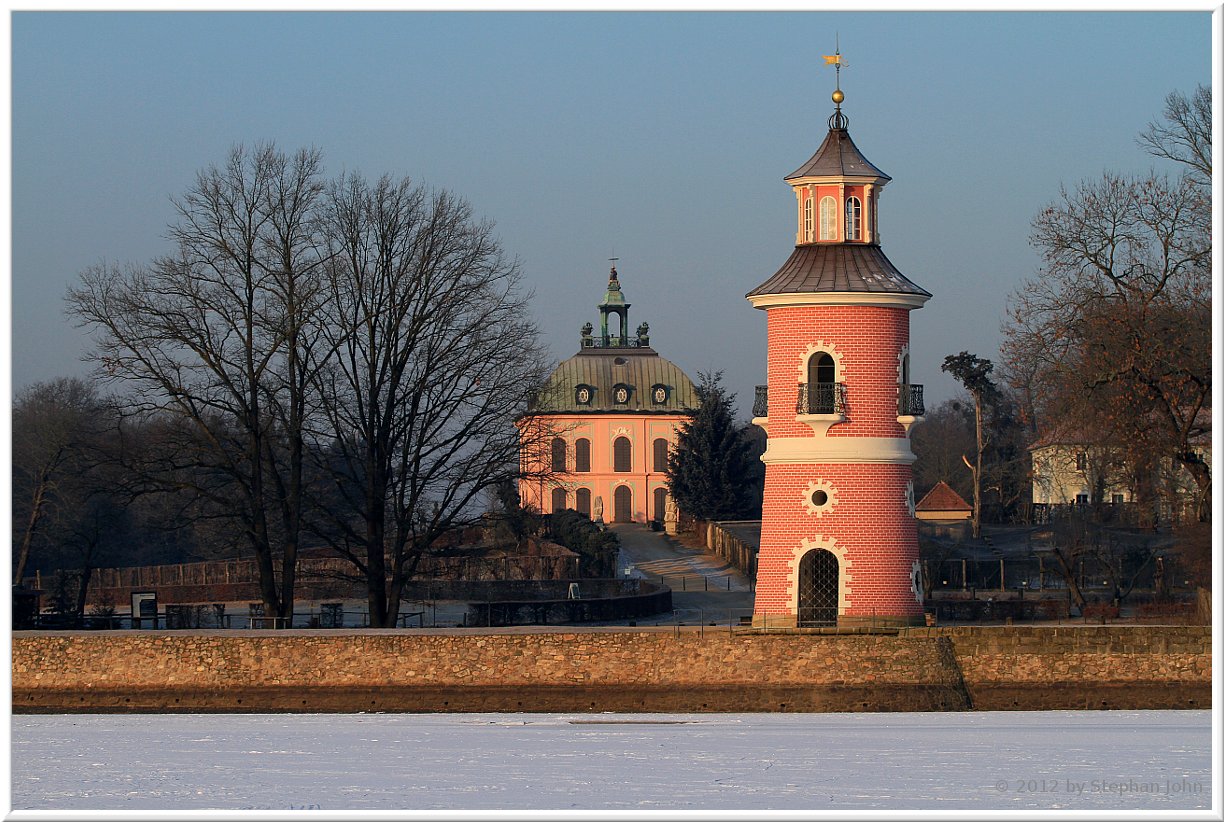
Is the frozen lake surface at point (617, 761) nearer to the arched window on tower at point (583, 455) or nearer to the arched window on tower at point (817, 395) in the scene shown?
the arched window on tower at point (817, 395)

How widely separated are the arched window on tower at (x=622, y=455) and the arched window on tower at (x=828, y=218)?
52191 millimetres

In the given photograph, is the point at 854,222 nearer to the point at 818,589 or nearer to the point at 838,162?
the point at 838,162

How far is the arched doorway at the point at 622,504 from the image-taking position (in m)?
84.1

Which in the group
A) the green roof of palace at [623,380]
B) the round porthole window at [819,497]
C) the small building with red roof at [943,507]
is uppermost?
the green roof of palace at [623,380]

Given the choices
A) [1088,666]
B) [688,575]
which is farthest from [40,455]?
[1088,666]

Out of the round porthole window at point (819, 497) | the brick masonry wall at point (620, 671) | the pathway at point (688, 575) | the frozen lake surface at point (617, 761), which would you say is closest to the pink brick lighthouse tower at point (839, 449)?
the round porthole window at point (819, 497)

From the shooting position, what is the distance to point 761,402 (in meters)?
32.6

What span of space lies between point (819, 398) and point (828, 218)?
118 inches

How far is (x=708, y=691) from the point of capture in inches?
1174

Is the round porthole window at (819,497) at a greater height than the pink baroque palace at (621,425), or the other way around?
the pink baroque palace at (621,425)

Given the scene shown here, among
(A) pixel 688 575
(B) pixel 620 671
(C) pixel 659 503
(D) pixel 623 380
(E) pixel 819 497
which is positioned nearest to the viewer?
(B) pixel 620 671

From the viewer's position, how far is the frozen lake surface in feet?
65.0

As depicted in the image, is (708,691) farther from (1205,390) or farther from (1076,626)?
(1205,390)

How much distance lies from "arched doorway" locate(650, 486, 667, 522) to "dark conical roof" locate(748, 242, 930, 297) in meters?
51.5
